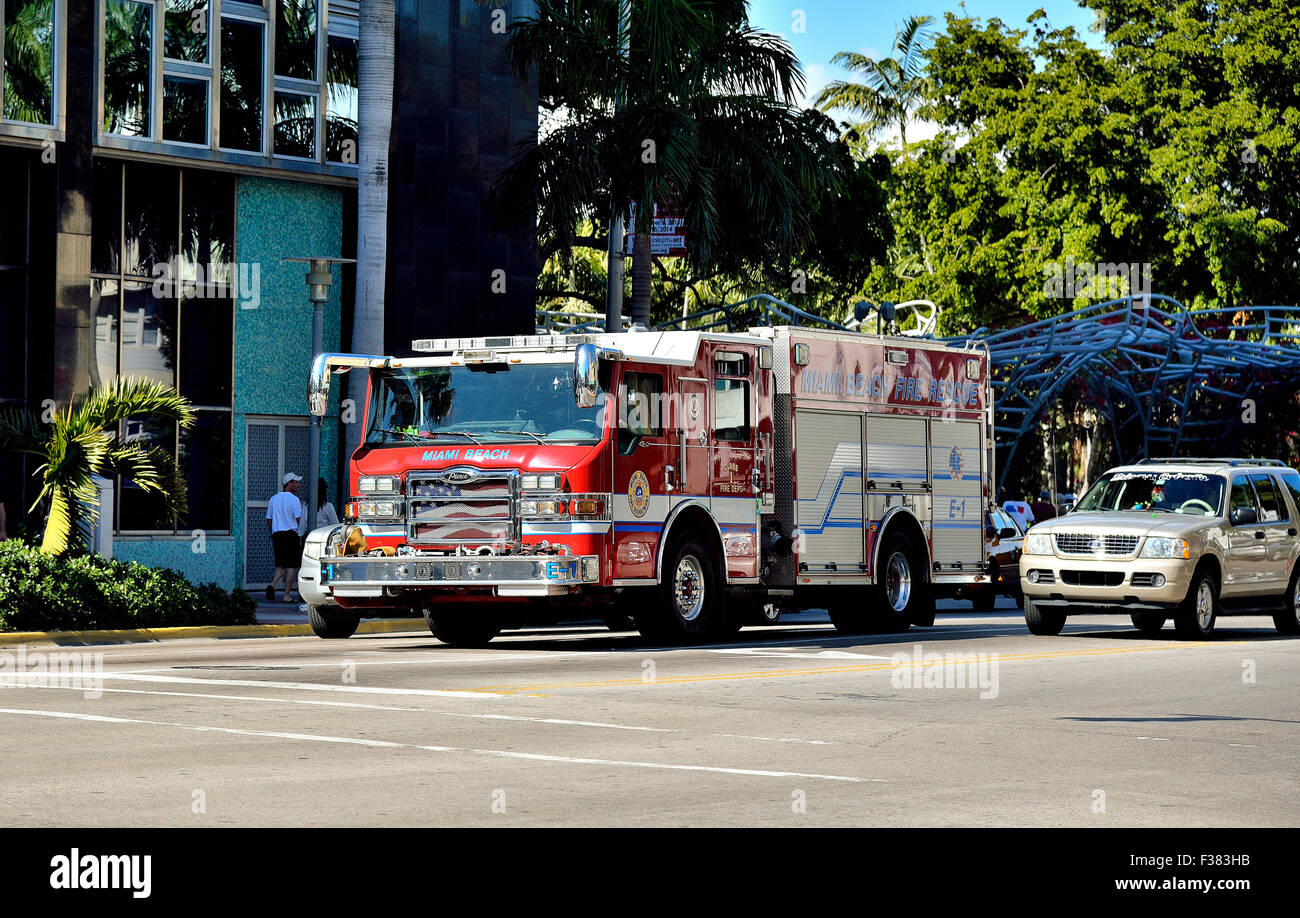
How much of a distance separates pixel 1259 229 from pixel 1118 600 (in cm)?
2892

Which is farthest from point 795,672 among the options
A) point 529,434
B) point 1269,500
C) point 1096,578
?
point 1269,500

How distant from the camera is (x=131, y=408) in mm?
22766

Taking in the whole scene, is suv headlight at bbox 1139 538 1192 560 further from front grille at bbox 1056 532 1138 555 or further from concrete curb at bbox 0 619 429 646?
concrete curb at bbox 0 619 429 646

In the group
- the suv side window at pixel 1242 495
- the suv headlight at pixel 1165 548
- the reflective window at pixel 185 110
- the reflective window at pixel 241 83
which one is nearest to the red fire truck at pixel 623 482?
the suv headlight at pixel 1165 548

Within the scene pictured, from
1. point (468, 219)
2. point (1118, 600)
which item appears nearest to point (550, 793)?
point (1118, 600)

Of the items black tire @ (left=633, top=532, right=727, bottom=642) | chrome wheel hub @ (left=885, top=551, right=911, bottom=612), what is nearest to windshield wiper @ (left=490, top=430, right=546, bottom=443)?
black tire @ (left=633, top=532, right=727, bottom=642)

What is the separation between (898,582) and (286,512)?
9.48 metres

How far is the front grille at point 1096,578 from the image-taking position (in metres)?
20.6

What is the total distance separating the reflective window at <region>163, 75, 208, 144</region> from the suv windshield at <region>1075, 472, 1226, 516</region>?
15.5m

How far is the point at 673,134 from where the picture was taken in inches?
1110

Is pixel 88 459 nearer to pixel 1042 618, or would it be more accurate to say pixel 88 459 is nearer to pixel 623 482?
pixel 623 482

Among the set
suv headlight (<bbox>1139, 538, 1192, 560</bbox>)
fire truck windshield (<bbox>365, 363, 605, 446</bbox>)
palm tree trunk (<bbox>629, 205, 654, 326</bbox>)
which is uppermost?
palm tree trunk (<bbox>629, 205, 654, 326</bbox>)

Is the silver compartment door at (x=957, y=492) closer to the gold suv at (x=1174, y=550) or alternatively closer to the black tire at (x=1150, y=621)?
the gold suv at (x=1174, y=550)

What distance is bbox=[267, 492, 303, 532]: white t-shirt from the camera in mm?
27406
